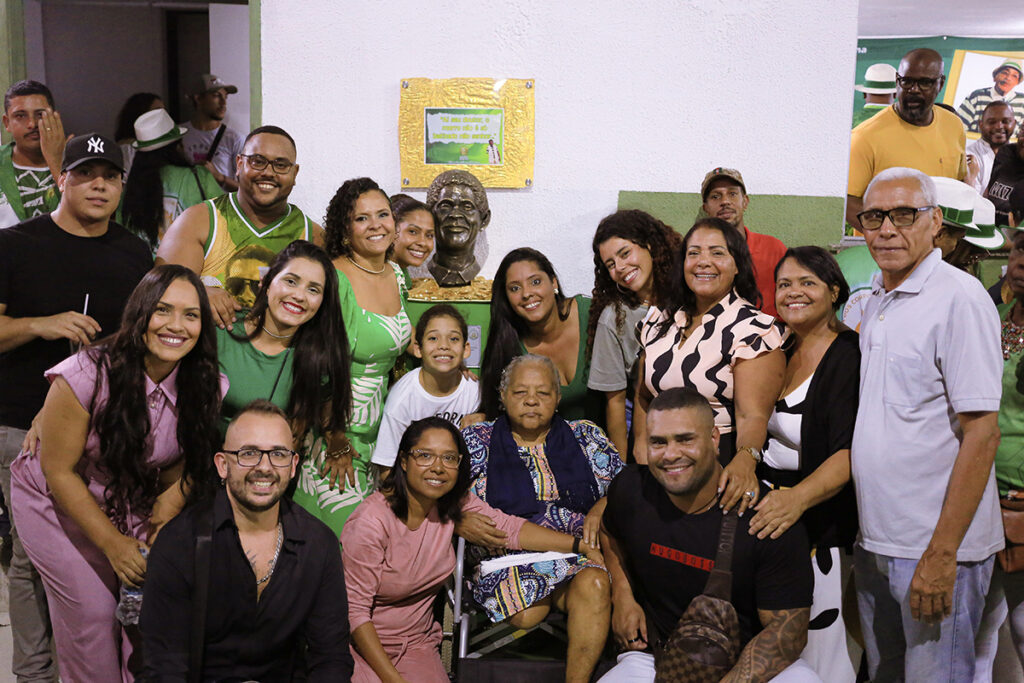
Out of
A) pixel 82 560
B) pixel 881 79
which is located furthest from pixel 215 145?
pixel 881 79

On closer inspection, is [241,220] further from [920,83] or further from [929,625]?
[920,83]

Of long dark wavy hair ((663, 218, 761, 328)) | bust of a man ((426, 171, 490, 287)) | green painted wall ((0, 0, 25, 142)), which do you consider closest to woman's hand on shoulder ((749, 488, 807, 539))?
long dark wavy hair ((663, 218, 761, 328))

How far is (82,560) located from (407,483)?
3.66 feet

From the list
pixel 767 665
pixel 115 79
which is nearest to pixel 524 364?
pixel 767 665

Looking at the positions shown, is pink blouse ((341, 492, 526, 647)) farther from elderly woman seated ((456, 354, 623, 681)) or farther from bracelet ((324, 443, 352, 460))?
bracelet ((324, 443, 352, 460))

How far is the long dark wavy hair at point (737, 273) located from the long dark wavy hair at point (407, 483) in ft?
2.99

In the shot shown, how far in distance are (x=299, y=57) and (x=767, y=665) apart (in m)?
3.76

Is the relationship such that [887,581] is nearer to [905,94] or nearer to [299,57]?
[905,94]

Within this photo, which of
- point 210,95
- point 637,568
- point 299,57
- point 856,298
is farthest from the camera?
point 210,95

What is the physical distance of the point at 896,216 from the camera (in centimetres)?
271

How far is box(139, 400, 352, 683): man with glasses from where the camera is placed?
262cm

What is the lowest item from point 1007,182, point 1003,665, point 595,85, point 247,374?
point 1003,665

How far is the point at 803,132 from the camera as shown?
469 centimetres

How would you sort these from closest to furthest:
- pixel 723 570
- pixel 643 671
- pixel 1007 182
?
pixel 723 570, pixel 643 671, pixel 1007 182
